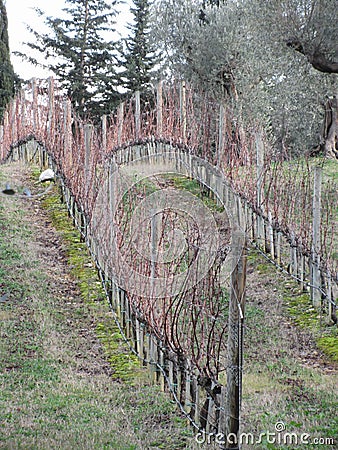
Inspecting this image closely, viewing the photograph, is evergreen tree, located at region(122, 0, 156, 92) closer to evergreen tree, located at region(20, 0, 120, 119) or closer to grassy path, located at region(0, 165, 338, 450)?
evergreen tree, located at region(20, 0, 120, 119)

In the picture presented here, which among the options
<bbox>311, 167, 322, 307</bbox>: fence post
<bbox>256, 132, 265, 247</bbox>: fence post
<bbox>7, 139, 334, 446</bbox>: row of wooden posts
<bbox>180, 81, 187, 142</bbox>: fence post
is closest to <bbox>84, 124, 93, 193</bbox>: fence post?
<bbox>7, 139, 334, 446</bbox>: row of wooden posts

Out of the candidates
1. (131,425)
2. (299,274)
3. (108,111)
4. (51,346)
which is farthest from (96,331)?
(108,111)

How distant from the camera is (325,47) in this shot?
32.3 feet

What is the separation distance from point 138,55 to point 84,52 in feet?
7.23

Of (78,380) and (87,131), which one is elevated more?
(87,131)

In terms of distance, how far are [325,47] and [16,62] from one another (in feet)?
49.6

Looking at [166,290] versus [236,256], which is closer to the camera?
[236,256]

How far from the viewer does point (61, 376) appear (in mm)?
4984

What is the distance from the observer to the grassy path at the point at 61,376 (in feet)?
12.6

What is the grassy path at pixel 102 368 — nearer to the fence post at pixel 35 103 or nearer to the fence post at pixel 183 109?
the fence post at pixel 183 109

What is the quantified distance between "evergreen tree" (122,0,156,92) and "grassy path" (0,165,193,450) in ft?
47.7

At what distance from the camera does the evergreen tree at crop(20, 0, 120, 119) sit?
21266 mm

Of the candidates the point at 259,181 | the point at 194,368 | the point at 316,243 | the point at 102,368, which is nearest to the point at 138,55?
the point at 259,181

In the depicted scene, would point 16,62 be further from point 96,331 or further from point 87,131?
point 96,331
